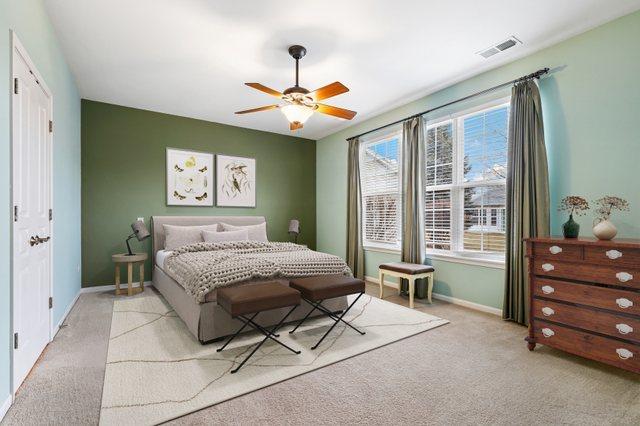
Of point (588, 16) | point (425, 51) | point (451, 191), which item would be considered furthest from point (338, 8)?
point (451, 191)

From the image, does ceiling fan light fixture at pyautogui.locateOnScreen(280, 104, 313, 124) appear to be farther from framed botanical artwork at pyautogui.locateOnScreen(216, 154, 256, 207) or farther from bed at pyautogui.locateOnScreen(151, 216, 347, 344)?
framed botanical artwork at pyautogui.locateOnScreen(216, 154, 256, 207)

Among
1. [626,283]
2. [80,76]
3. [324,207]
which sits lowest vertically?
[626,283]

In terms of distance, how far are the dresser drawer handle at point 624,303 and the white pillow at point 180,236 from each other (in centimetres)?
469

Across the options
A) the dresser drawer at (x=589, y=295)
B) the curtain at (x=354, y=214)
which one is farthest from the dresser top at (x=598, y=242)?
the curtain at (x=354, y=214)

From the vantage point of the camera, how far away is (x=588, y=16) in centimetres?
271

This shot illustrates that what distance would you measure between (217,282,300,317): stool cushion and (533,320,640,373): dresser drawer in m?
2.02

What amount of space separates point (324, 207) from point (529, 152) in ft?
13.0

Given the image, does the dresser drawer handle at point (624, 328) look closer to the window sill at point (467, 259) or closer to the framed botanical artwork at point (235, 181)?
the window sill at point (467, 259)

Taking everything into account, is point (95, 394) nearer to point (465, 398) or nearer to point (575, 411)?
point (465, 398)

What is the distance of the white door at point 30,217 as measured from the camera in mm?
1962

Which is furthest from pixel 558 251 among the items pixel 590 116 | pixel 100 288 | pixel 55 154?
pixel 100 288

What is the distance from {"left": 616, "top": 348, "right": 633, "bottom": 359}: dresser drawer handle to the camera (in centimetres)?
210

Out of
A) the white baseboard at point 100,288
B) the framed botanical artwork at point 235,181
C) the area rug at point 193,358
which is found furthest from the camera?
the framed botanical artwork at point 235,181

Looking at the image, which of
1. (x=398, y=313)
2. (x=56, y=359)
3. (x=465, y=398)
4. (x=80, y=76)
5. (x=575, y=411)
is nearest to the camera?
(x=575, y=411)
